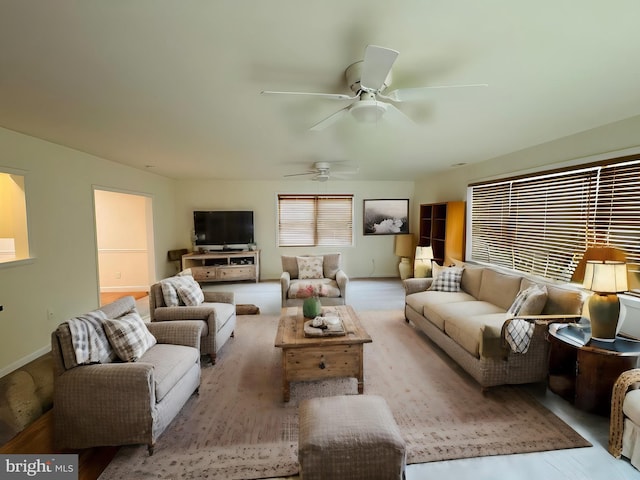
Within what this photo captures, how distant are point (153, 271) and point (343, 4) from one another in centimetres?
599

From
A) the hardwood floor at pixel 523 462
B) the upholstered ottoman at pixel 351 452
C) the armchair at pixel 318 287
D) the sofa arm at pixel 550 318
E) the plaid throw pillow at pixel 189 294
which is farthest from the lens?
the armchair at pixel 318 287

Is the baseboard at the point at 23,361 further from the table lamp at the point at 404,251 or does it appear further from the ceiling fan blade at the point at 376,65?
the table lamp at the point at 404,251

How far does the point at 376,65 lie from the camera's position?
4.69 ft

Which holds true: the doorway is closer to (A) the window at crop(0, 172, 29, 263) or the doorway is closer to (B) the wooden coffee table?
(A) the window at crop(0, 172, 29, 263)

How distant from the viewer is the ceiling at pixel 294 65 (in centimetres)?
132

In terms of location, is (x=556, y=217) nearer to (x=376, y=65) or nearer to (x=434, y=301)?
(x=434, y=301)

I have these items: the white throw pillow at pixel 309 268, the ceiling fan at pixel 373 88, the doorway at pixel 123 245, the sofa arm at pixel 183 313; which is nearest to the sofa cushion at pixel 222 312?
the sofa arm at pixel 183 313

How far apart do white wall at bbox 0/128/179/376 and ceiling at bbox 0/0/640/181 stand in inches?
14.0

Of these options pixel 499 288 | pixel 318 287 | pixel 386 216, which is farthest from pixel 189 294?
pixel 386 216

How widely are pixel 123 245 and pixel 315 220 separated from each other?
410 centimetres

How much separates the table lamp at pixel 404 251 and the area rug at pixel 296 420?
348 cm

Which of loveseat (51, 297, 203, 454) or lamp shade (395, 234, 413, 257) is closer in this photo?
loveseat (51, 297, 203, 454)

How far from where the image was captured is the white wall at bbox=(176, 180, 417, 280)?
6.82m

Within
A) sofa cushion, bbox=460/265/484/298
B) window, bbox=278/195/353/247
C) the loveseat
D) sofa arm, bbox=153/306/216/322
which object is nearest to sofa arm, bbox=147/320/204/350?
sofa arm, bbox=153/306/216/322
